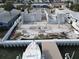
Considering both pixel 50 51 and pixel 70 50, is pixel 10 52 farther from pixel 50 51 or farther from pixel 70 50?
pixel 70 50

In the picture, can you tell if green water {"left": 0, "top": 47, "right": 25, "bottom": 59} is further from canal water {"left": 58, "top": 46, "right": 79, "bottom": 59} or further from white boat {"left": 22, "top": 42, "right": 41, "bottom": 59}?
canal water {"left": 58, "top": 46, "right": 79, "bottom": 59}

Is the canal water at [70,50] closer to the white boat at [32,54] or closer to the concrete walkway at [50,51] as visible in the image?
the concrete walkway at [50,51]

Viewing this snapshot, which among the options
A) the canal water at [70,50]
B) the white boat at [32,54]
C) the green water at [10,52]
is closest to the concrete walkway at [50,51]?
the white boat at [32,54]

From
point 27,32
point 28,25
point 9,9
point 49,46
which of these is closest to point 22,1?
point 9,9

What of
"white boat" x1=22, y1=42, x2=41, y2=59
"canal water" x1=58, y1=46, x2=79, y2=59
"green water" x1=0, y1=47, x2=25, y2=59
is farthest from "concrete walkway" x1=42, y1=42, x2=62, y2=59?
"green water" x1=0, y1=47, x2=25, y2=59

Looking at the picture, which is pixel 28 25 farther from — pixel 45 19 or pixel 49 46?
pixel 49 46

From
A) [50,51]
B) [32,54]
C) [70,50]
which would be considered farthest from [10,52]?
[70,50]

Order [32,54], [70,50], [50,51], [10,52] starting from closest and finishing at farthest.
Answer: [32,54], [50,51], [10,52], [70,50]
